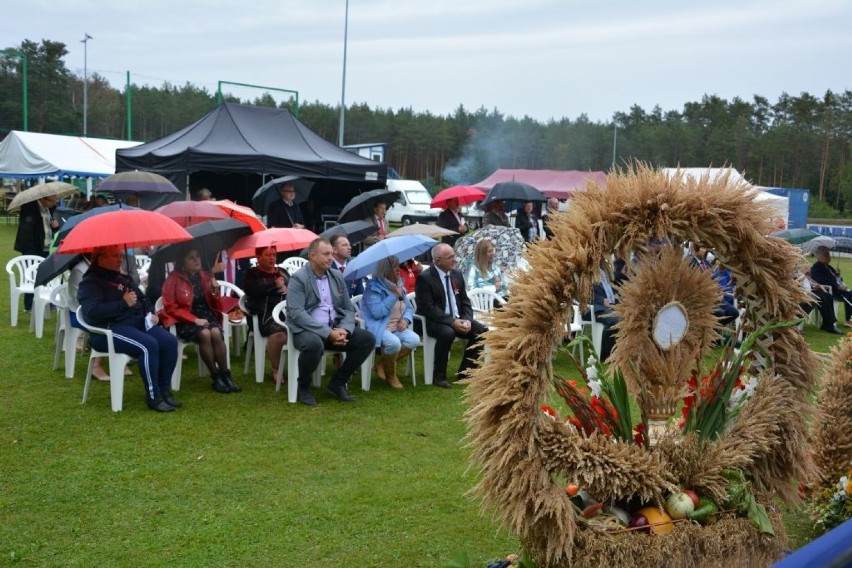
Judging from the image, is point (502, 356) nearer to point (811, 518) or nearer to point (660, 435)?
point (660, 435)

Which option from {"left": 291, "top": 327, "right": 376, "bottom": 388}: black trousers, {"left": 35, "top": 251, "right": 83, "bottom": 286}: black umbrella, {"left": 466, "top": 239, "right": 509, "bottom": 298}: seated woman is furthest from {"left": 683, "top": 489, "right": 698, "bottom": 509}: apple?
{"left": 466, "top": 239, "right": 509, "bottom": 298}: seated woman

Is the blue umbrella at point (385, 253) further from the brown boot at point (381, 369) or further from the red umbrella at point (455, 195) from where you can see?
the red umbrella at point (455, 195)

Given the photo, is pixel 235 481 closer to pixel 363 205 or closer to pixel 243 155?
pixel 363 205

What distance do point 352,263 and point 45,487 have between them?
140 inches

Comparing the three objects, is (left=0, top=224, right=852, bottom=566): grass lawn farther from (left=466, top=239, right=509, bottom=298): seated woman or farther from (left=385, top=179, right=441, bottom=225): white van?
(left=385, top=179, right=441, bottom=225): white van

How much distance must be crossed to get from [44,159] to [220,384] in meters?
18.5

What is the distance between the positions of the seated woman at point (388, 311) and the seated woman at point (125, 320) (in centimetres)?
190

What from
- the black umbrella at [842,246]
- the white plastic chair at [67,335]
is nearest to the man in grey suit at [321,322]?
the white plastic chair at [67,335]

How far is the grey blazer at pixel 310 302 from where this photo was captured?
23.7ft

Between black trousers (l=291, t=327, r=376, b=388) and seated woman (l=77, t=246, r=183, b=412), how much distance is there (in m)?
1.07

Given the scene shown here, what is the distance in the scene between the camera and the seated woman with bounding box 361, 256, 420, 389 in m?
7.82

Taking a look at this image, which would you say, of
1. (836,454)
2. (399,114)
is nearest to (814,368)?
(836,454)

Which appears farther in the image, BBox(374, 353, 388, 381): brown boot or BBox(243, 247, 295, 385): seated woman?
BBox(374, 353, 388, 381): brown boot

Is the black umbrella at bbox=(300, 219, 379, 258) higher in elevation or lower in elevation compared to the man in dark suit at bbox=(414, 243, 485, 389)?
higher
